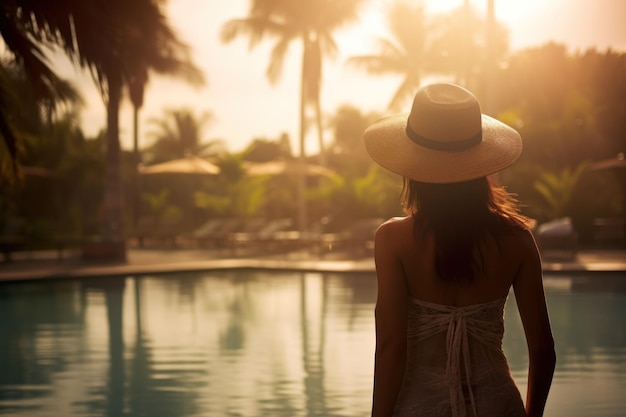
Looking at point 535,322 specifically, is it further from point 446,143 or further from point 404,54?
point 404,54

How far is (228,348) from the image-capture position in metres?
9.87

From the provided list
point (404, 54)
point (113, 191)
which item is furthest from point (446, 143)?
point (404, 54)

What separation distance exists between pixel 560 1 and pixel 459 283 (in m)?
19.8

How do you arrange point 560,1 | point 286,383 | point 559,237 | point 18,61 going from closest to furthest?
point 286,383 < point 18,61 < point 559,237 < point 560,1

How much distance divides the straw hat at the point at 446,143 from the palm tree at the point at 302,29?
27.9m

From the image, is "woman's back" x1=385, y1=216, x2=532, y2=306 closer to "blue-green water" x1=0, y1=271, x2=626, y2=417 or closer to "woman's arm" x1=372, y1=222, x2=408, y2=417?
"woman's arm" x1=372, y1=222, x2=408, y2=417

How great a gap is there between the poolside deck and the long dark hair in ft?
48.6

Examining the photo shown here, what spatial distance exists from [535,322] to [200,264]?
670 inches

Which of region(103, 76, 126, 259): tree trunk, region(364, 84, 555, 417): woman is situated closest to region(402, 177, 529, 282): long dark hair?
region(364, 84, 555, 417): woman

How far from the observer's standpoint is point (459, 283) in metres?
2.04

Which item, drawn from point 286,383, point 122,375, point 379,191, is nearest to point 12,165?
point 122,375

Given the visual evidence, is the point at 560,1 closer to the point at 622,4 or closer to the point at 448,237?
the point at 622,4

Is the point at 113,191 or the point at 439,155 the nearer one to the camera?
the point at 439,155

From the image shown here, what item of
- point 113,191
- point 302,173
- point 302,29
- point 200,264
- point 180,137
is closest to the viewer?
point 200,264
